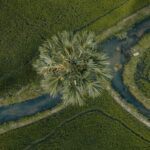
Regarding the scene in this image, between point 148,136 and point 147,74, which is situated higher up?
point 147,74

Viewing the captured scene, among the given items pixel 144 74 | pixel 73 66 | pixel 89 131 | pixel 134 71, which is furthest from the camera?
pixel 144 74

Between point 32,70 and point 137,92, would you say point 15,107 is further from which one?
point 137,92

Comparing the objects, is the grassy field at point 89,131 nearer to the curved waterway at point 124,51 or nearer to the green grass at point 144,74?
the curved waterway at point 124,51

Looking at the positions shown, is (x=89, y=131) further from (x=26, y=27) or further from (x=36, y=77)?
(x=26, y=27)

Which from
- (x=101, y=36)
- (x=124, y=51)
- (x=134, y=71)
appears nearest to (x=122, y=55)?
(x=124, y=51)

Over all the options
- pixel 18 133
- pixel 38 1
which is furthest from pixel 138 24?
pixel 18 133

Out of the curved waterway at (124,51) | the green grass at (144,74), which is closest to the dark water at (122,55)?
the curved waterway at (124,51)
